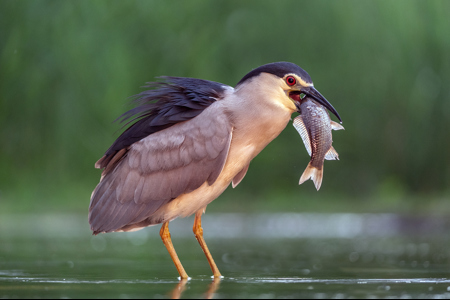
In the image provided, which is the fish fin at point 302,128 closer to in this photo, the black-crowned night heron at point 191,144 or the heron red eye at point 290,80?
the black-crowned night heron at point 191,144

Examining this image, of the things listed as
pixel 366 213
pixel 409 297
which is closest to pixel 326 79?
pixel 366 213

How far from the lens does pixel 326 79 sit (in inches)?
673

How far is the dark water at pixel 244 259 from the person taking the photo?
216 inches

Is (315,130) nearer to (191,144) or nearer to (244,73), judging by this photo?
(191,144)

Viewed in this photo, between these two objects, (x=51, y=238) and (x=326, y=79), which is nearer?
(x=51, y=238)

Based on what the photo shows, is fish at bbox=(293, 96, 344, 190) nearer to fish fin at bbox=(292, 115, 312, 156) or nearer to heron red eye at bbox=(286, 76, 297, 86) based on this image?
fish fin at bbox=(292, 115, 312, 156)

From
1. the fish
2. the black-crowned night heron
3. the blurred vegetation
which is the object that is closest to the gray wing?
the black-crowned night heron

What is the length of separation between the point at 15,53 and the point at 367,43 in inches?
271

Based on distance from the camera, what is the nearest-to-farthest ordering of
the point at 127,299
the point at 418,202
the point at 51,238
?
the point at 127,299, the point at 51,238, the point at 418,202

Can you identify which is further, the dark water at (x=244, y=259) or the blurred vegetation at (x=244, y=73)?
the blurred vegetation at (x=244, y=73)

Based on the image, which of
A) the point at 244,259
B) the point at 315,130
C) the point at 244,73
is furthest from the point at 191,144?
the point at 244,73

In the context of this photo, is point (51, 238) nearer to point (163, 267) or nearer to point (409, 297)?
point (163, 267)

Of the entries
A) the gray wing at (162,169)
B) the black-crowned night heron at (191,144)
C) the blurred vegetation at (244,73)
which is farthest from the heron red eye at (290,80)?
the blurred vegetation at (244,73)

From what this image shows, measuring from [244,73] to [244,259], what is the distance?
861 centimetres
